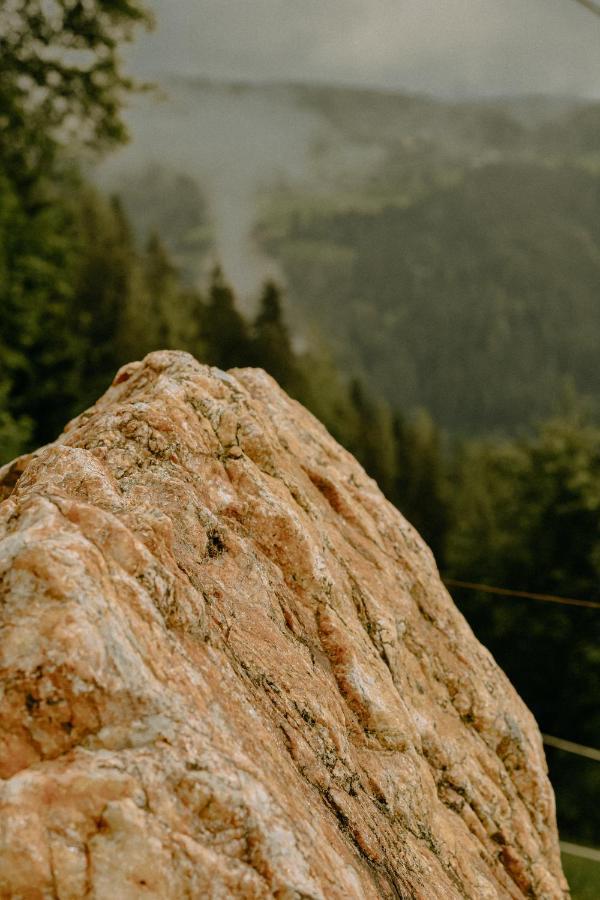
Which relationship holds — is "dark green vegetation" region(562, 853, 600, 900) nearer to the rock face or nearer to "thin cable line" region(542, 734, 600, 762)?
"thin cable line" region(542, 734, 600, 762)

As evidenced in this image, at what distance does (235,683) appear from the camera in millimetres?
4215

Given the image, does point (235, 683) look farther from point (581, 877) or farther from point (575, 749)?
point (581, 877)

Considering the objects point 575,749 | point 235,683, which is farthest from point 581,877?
point 235,683

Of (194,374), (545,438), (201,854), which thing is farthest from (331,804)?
(545,438)

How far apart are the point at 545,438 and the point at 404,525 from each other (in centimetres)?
2339

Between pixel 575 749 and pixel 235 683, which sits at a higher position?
pixel 235 683

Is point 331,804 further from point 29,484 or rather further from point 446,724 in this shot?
point 29,484

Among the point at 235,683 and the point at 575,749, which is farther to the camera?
the point at 575,749

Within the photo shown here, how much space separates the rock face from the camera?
11.0 feet

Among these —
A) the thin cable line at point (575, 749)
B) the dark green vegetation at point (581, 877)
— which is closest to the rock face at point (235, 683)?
the thin cable line at point (575, 749)

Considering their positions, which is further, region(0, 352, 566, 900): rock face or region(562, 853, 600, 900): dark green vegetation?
region(562, 853, 600, 900): dark green vegetation

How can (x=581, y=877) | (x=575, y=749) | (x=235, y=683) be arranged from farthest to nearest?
(x=581, y=877) < (x=575, y=749) < (x=235, y=683)

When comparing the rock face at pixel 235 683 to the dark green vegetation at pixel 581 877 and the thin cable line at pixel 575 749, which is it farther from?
the dark green vegetation at pixel 581 877

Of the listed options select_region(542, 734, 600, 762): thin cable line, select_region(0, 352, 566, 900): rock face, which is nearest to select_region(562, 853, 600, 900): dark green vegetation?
select_region(542, 734, 600, 762): thin cable line
